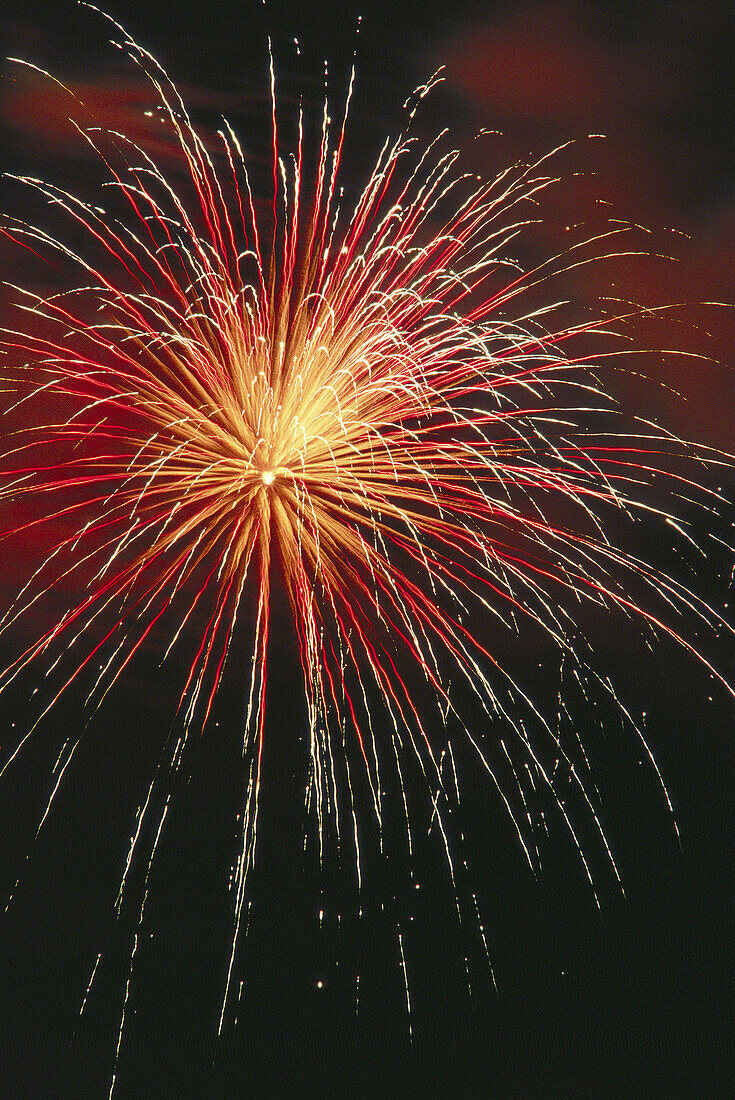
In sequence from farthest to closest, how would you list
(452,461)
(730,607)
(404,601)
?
(730,607)
(404,601)
(452,461)

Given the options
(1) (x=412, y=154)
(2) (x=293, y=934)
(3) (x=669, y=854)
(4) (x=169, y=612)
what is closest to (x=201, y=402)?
(4) (x=169, y=612)

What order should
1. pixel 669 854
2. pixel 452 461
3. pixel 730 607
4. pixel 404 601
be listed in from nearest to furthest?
pixel 452 461 → pixel 404 601 → pixel 730 607 → pixel 669 854

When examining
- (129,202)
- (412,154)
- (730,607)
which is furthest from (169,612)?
(730,607)

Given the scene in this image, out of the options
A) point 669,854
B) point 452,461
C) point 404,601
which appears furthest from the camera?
point 669,854

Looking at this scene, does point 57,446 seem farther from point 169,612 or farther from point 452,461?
point 452,461

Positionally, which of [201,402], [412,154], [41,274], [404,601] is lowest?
[404,601]

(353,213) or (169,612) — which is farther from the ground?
(353,213)

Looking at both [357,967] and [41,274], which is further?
[357,967]

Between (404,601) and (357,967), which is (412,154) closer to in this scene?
(404,601)

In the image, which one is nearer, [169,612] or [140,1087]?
[169,612]
